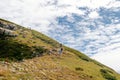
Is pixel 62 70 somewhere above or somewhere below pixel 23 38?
below

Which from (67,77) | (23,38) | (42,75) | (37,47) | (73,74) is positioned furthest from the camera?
(23,38)

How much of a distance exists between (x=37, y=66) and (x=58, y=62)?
44.2 ft

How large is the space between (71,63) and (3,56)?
24170 millimetres

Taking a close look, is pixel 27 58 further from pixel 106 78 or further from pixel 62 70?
pixel 106 78

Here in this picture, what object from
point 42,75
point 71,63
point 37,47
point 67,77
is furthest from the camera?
point 37,47

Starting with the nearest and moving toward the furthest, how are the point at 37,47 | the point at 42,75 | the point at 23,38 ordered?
1. the point at 42,75
2. the point at 37,47
3. the point at 23,38

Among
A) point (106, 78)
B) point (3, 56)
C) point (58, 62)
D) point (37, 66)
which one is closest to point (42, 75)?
point (37, 66)

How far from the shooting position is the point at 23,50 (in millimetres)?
98312

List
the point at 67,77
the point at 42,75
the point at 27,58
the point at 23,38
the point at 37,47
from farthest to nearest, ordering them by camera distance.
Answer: the point at 23,38 → the point at 37,47 → the point at 27,58 → the point at 67,77 → the point at 42,75

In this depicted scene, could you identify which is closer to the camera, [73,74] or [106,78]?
[73,74]

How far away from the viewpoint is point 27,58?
88.6m

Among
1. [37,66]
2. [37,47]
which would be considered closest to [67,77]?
[37,66]

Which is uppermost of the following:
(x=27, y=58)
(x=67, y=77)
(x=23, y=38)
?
(x=23, y=38)

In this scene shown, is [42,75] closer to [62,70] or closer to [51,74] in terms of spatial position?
[51,74]
